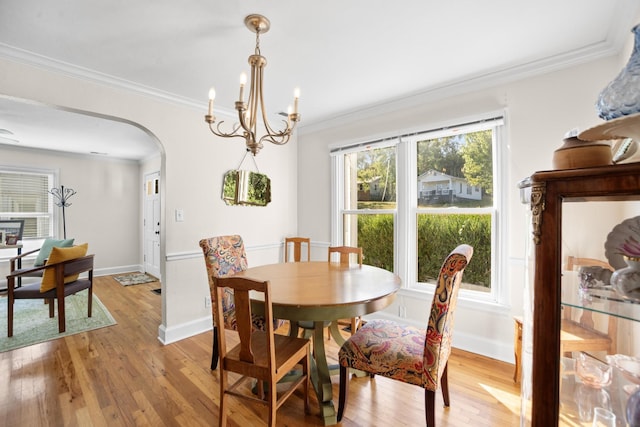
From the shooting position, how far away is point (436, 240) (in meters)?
2.87

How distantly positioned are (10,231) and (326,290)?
5.28 m

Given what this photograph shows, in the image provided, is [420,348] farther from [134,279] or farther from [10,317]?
[134,279]

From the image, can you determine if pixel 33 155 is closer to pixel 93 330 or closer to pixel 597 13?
pixel 93 330

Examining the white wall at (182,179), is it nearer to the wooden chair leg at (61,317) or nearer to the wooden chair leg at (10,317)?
the wooden chair leg at (61,317)

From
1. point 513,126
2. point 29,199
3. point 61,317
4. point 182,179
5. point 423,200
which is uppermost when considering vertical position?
point 513,126

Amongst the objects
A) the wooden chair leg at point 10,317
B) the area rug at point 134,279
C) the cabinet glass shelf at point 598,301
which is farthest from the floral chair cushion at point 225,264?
the area rug at point 134,279

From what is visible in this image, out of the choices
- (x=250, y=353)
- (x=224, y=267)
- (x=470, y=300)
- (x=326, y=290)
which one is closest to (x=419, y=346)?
(x=326, y=290)

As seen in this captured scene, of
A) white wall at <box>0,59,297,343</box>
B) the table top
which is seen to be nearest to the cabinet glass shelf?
the table top

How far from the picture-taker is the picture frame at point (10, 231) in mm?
4160

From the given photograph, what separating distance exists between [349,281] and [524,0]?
1.94 meters

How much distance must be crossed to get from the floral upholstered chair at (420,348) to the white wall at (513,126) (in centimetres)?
73

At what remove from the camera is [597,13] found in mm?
1684

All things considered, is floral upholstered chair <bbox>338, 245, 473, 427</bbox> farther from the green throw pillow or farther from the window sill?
the green throw pillow

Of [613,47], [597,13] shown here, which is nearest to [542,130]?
[613,47]
